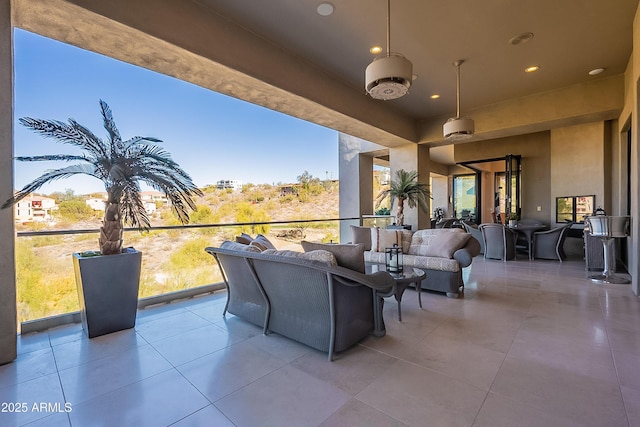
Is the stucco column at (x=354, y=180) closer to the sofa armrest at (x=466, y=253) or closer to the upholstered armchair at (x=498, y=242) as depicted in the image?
the upholstered armchair at (x=498, y=242)

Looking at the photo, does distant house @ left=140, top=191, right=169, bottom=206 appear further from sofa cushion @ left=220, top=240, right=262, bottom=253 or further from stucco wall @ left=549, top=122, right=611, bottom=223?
stucco wall @ left=549, top=122, right=611, bottom=223

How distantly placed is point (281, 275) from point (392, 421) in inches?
50.9

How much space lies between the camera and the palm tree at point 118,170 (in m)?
2.81

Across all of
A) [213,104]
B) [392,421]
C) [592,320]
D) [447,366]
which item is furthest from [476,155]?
[213,104]

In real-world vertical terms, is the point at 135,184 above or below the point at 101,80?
below

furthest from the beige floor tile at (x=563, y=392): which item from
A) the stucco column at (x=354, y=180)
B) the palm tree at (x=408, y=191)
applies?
the stucco column at (x=354, y=180)

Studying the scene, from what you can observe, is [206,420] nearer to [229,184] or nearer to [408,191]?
[408,191]

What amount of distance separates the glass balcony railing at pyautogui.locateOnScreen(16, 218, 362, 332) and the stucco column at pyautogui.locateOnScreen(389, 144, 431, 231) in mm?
3522

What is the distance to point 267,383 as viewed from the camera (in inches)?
79.3

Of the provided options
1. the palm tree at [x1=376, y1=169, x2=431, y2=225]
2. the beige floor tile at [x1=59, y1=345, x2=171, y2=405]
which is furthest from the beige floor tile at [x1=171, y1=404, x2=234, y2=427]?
the palm tree at [x1=376, y1=169, x2=431, y2=225]

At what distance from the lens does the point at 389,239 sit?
183 inches

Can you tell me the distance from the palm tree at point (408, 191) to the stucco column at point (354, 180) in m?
1.63

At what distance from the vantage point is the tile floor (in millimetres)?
1698

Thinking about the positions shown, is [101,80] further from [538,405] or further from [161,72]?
[538,405]
